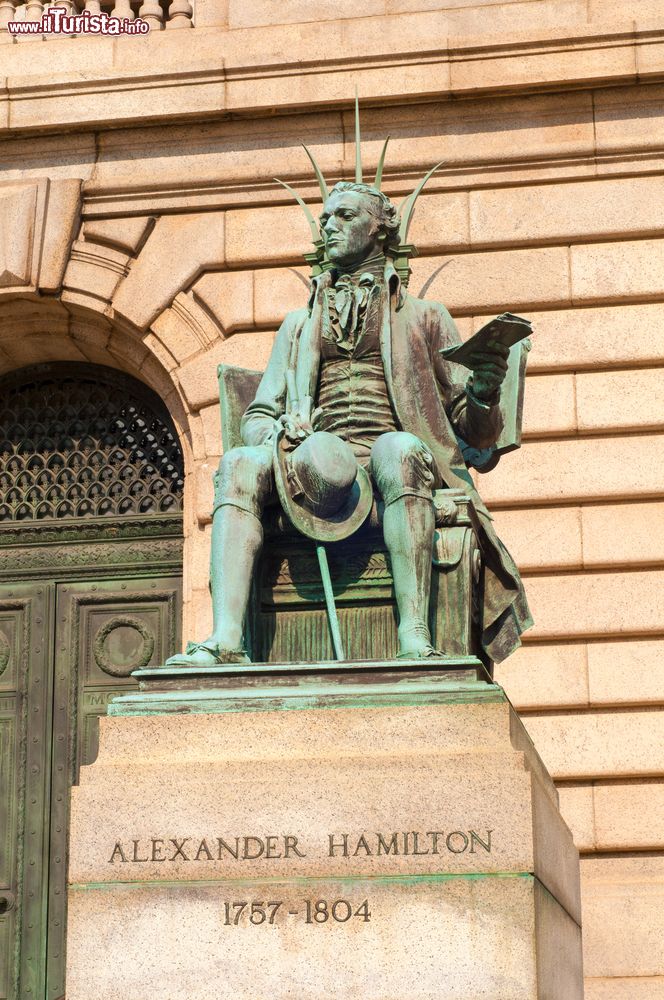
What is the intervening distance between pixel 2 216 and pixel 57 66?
1.26 metres

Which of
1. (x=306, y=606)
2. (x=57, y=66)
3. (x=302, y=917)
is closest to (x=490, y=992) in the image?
(x=302, y=917)

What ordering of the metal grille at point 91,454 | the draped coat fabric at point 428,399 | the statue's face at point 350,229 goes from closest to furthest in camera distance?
the draped coat fabric at point 428,399, the statue's face at point 350,229, the metal grille at point 91,454

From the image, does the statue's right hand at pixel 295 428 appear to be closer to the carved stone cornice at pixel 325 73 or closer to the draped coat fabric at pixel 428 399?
the draped coat fabric at pixel 428 399

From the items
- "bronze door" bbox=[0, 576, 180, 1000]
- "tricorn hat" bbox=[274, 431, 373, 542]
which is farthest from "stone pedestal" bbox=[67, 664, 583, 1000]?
"bronze door" bbox=[0, 576, 180, 1000]

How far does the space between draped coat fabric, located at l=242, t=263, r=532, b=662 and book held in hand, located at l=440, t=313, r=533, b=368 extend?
33cm

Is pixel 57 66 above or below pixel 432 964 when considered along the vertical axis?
above

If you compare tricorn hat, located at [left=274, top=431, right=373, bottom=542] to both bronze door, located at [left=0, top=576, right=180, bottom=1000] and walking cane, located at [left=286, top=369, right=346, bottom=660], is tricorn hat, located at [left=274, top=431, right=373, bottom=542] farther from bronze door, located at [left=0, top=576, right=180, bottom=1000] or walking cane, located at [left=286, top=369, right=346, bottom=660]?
bronze door, located at [left=0, top=576, right=180, bottom=1000]

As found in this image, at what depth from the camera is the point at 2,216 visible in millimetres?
15000

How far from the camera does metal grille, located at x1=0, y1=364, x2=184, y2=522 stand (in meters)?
15.5

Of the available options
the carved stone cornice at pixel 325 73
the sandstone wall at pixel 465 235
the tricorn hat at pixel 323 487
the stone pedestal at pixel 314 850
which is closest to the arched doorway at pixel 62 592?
the sandstone wall at pixel 465 235

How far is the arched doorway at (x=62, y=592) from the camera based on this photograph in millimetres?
14625

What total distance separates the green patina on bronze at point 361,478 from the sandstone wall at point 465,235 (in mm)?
3332

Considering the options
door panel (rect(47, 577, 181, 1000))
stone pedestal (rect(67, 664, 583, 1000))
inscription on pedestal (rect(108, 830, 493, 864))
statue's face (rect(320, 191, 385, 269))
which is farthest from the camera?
door panel (rect(47, 577, 181, 1000))

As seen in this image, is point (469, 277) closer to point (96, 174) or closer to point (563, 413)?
point (563, 413)
